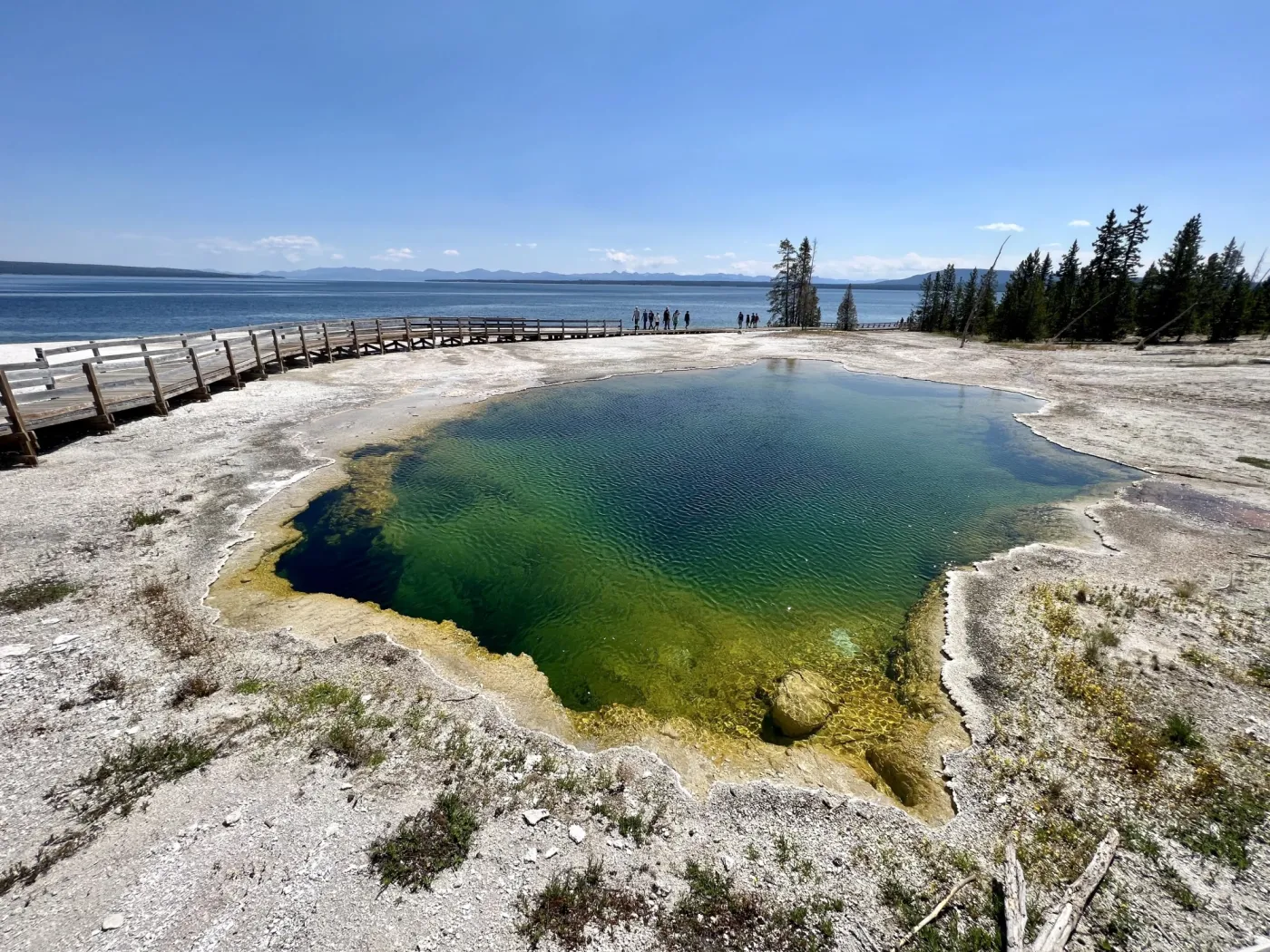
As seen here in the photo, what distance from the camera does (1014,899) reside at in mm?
5738

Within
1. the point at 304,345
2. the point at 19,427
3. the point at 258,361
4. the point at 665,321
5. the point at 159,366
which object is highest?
the point at 665,321

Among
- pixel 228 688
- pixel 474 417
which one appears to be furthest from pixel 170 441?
pixel 228 688

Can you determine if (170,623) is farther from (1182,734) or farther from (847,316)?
(847,316)

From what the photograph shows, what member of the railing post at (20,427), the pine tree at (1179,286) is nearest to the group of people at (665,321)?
the pine tree at (1179,286)

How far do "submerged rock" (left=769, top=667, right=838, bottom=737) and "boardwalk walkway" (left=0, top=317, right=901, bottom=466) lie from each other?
78.9 ft

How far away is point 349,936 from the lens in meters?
5.32

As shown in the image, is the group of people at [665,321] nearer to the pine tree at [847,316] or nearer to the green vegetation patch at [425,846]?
the pine tree at [847,316]

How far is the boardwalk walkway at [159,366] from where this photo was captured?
1758cm

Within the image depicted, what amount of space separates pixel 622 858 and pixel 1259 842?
7.93m

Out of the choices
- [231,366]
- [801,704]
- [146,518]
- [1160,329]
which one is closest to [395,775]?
[801,704]

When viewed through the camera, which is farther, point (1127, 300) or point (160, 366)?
point (1127, 300)

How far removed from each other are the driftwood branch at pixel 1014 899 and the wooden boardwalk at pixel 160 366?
2684 centimetres

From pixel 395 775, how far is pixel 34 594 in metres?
9.83

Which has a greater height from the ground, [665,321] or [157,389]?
[665,321]
